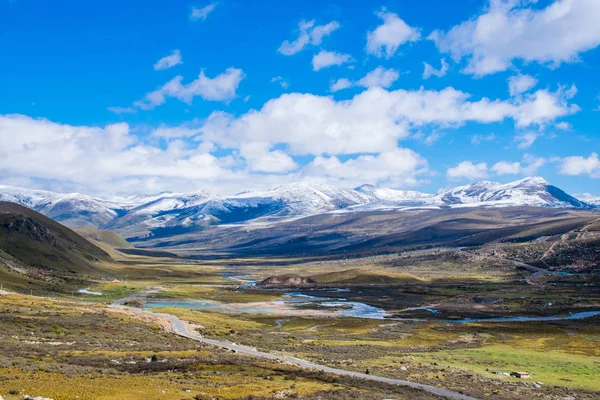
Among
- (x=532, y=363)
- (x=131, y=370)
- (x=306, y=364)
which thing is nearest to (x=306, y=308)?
(x=532, y=363)

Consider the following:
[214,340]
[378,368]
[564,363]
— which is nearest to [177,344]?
[214,340]

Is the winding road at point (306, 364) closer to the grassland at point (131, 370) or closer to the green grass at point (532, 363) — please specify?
the grassland at point (131, 370)

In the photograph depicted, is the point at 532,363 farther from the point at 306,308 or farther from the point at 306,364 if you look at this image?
the point at 306,308

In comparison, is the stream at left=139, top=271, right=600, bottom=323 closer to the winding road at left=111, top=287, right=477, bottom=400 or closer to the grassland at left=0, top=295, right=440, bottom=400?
the winding road at left=111, top=287, right=477, bottom=400

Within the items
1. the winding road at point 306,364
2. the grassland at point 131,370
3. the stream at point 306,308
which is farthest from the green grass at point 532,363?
the stream at point 306,308

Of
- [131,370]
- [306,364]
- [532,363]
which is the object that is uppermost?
[131,370]

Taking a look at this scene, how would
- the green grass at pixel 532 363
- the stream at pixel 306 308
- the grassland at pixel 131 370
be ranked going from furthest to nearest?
the stream at pixel 306 308 → the green grass at pixel 532 363 → the grassland at pixel 131 370

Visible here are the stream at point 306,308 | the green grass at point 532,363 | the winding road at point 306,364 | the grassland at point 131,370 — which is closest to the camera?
the grassland at point 131,370

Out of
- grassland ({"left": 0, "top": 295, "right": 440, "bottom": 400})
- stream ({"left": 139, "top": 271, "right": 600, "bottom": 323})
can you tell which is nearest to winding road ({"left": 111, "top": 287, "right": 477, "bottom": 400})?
grassland ({"left": 0, "top": 295, "right": 440, "bottom": 400})

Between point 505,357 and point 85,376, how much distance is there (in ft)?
211

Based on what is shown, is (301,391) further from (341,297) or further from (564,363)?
(341,297)

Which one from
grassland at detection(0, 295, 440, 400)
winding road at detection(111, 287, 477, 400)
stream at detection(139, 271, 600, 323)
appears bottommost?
stream at detection(139, 271, 600, 323)

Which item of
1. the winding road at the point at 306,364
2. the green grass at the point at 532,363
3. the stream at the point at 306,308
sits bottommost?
the stream at the point at 306,308

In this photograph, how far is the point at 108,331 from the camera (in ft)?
271
